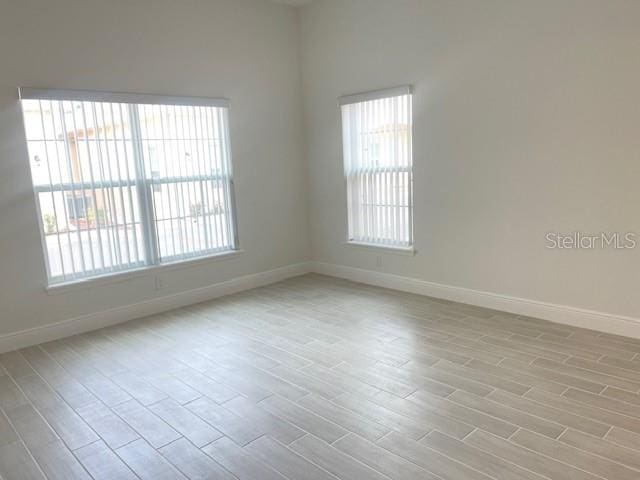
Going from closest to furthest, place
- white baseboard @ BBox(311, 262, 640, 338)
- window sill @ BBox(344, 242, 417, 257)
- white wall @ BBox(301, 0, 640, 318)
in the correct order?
white wall @ BBox(301, 0, 640, 318)
white baseboard @ BBox(311, 262, 640, 338)
window sill @ BBox(344, 242, 417, 257)

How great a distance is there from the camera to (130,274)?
440cm

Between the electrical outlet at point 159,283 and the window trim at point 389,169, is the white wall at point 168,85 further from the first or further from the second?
the window trim at point 389,169

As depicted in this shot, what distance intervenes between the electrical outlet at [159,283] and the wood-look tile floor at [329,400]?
477 mm

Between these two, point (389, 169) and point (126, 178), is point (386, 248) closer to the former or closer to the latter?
point (389, 169)

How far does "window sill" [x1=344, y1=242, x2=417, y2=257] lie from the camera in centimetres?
483

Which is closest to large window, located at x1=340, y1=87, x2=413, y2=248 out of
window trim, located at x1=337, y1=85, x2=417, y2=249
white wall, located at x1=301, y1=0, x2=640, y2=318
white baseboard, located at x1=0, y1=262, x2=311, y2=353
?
window trim, located at x1=337, y1=85, x2=417, y2=249

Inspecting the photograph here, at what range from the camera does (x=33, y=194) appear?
3.80 metres

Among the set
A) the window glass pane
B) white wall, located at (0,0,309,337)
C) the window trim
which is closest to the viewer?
white wall, located at (0,0,309,337)

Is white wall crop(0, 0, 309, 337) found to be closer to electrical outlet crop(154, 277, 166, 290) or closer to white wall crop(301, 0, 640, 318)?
electrical outlet crop(154, 277, 166, 290)

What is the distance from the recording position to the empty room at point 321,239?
2504mm

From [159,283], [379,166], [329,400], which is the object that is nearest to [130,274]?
[159,283]

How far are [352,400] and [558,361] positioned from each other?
58.0 inches

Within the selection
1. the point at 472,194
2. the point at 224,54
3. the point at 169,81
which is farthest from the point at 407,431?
the point at 224,54

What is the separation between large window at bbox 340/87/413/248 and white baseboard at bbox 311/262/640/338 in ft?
1.26
